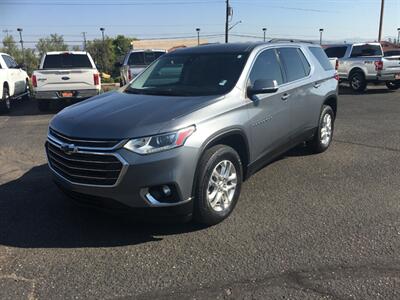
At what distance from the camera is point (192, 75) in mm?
5312

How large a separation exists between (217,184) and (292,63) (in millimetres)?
2556

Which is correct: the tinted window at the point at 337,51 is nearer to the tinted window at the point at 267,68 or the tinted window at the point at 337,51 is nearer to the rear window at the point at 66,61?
the rear window at the point at 66,61

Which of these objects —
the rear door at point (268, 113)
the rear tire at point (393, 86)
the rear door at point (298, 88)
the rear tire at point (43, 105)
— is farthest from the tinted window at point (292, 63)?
the rear tire at point (393, 86)

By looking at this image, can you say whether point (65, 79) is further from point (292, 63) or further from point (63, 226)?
point (63, 226)

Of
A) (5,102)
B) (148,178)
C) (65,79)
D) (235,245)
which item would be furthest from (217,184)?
(5,102)

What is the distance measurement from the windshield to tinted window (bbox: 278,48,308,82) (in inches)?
36.0

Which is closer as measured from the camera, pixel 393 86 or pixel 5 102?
pixel 5 102

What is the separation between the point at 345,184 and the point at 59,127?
3597mm

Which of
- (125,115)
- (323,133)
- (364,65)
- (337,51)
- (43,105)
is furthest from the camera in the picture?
(337,51)

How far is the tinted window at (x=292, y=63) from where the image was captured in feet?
19.4

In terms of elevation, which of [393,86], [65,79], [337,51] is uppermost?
[337,51]

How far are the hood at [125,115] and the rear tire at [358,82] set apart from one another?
14.6 metres

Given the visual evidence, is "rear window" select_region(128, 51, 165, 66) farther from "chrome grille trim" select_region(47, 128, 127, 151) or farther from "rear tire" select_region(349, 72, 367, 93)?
"chrome grille trim" select_region(47, 128, 127, 151)

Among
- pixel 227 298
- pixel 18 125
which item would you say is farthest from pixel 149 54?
pixel 227 298
